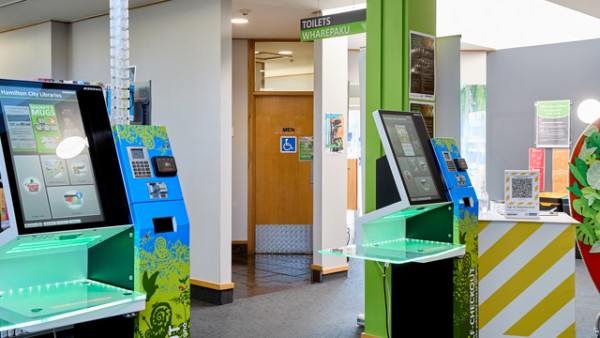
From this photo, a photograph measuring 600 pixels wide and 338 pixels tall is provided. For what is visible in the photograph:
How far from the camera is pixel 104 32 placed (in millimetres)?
7148

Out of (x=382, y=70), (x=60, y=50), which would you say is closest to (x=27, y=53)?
(x=60, y=50)

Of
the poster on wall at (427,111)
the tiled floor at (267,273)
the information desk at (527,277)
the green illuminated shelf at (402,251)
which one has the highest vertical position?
the poster on wall at (427,111)

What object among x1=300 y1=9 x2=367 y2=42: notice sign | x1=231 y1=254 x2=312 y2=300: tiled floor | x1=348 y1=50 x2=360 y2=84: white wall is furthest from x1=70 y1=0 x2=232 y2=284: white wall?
x1=348 y1=50 x2=360 y2=84: white wall

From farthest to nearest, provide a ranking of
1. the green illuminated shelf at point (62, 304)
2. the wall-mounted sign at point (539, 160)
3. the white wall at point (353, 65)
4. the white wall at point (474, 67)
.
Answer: the white wall at point (474, 67) → the white wall at point (353, 65) → the wall-mounted sign at point (539, 160) → the green illuminated shelf at point (62, 304)

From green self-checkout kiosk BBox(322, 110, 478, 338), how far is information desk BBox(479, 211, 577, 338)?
442mm

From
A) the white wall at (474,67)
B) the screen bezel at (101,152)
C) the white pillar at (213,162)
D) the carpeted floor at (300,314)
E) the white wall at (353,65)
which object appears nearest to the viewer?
the screen bezel at (101,152)

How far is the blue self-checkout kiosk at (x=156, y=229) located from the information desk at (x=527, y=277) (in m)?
2.46

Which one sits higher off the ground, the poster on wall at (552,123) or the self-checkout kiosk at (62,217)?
the poster on wall at (552,123)

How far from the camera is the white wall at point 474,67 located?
32.6 feet

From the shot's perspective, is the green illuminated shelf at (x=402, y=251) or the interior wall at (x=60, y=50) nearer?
the green illuminated shelf at (x=402, y=251)

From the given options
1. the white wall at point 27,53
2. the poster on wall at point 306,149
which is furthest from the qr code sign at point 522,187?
the white wall at point 27,53

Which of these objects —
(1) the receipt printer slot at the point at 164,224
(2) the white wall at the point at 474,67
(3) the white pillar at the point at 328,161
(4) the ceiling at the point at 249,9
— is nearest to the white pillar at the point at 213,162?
(4) the ceiling at the point at 249,9

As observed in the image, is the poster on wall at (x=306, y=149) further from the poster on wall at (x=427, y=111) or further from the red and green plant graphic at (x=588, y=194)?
the red and green plant graphic at (x=588, y=194)

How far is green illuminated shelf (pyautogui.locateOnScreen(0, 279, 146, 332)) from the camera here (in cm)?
197
